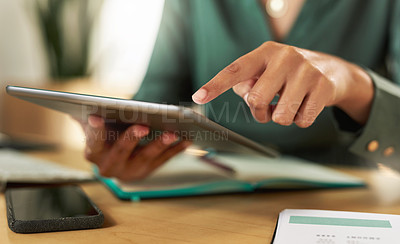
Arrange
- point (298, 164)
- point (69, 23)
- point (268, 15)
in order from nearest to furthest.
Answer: point (298, 164), point (268, 15), point (69, 23)

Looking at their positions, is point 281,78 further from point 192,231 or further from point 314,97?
Answer: point 192,231

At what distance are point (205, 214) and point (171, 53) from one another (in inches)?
23.2

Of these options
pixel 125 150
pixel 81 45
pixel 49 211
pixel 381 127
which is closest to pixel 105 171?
pixel 125 150

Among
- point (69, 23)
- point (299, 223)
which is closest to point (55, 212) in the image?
point (299, 223)

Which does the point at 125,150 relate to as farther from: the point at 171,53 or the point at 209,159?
the point at 171,53

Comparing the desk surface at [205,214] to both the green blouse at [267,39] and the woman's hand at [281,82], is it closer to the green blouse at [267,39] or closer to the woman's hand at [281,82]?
the woman's hand at [281,82]

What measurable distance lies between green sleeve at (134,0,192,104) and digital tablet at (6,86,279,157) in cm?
48

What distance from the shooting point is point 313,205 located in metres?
0.50

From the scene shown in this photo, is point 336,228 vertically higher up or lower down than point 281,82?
lower down

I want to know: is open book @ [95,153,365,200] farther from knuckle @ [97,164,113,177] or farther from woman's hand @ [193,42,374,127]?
woman's hand @ [193,42,374,127]

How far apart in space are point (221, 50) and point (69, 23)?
4.81 feet

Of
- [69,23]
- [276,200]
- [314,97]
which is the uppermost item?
[69,23]

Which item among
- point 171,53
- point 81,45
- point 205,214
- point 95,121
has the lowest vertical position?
point 205,214

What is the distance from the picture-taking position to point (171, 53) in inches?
38.5
